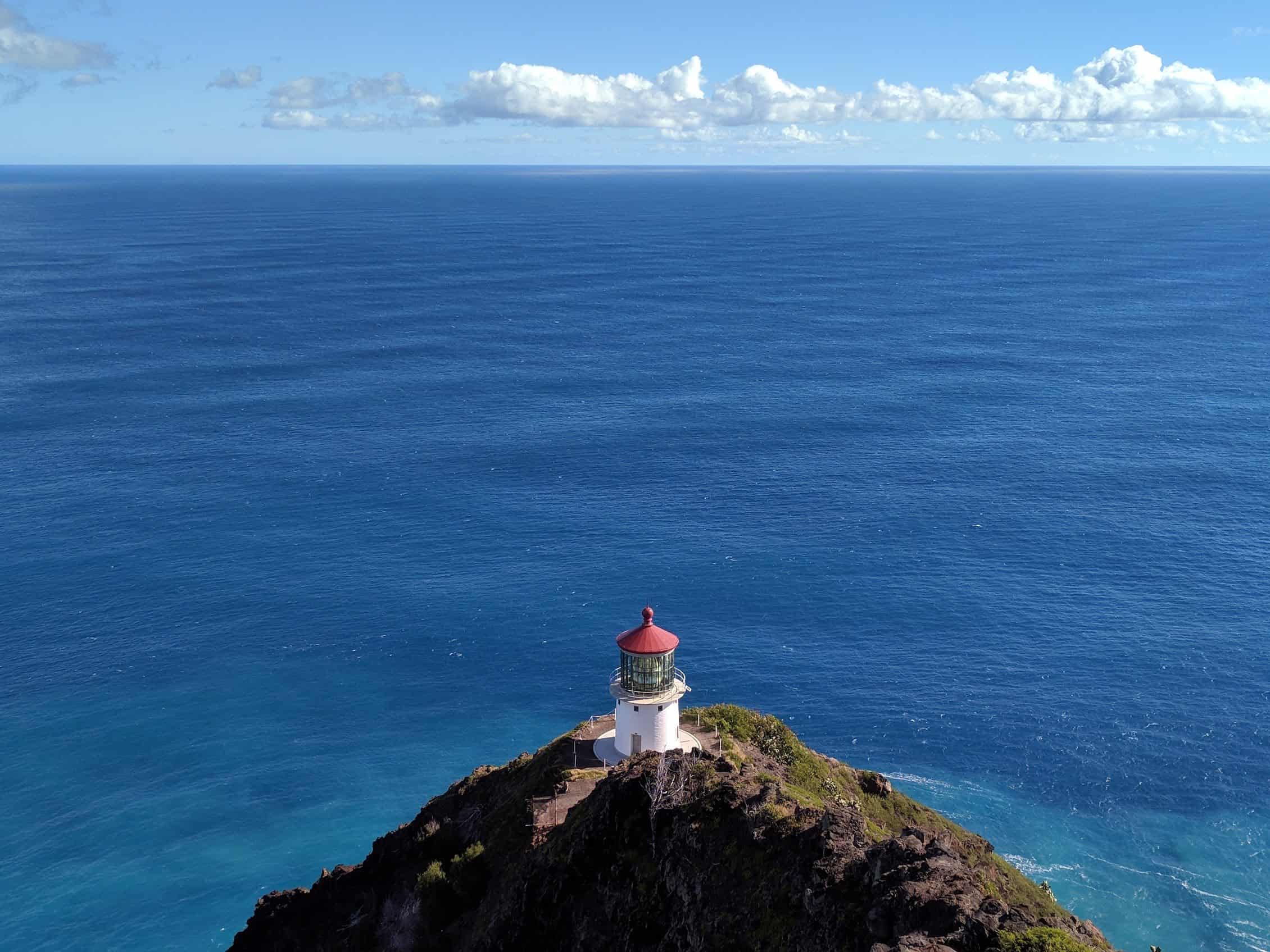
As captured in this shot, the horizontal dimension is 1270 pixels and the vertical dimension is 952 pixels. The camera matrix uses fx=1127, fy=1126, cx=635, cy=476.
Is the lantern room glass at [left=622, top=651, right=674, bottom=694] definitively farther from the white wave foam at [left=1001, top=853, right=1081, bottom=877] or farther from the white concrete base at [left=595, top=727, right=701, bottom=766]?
the white wave foam at [left=1001, top=853, right=1081, bottom=877]

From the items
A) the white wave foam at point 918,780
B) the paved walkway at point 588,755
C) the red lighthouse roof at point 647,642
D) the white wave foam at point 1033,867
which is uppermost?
the red lighthouse roof at point 647,642

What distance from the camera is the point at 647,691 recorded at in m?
43.8

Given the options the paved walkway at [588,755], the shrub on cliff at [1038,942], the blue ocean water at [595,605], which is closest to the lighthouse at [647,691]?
the paved walkway at [588,755]

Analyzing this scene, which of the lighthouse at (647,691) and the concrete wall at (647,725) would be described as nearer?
the lighthouse at (647,691)

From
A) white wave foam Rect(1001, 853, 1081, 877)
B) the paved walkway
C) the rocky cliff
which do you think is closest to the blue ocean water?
white wave foam Rect(1001, 853, 1081, 877)

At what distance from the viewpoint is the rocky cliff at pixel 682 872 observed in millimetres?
29812

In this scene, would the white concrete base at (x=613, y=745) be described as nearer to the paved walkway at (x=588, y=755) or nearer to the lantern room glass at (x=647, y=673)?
the paved walkway at (x=588, y=755)

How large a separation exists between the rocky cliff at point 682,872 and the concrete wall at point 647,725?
Answer: 1807 millimetres

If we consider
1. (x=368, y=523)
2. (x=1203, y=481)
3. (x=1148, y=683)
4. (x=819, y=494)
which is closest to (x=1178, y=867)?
(x=1148, y=683)

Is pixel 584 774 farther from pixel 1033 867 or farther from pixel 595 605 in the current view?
pixel 595 605

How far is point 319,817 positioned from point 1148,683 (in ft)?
188

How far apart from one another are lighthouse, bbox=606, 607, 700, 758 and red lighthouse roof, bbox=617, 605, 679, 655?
2 cm

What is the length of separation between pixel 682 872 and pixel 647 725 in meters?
9.64

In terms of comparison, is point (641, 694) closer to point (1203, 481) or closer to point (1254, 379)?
point (1203, 481)
